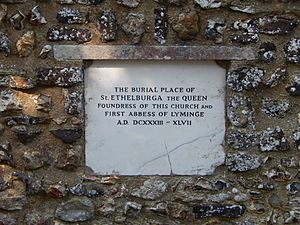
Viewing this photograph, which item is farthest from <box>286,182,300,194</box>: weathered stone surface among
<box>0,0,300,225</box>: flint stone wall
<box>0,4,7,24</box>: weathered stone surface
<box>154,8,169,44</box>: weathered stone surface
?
<box>0,4,7,24</box>: weathered stone surface

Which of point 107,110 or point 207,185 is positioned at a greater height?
point 107,110

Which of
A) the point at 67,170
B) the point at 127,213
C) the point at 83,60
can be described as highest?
the point at 83,60

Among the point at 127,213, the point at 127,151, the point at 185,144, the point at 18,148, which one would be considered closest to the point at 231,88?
the point at 185,144

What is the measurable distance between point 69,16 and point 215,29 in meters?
0.72

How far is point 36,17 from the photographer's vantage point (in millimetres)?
2910

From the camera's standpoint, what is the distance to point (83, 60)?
296 cm

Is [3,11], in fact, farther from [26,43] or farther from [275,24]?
[275,24]

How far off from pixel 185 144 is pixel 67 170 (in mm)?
611

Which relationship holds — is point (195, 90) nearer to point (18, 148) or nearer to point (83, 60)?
point (83, 60)

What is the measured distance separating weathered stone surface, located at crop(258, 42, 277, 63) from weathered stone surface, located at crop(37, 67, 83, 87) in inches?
35.5

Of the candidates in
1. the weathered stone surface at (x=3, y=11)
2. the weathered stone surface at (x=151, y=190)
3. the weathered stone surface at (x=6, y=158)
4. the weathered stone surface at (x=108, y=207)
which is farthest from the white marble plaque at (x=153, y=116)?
the weathered stone surface at (x=3, y=11)

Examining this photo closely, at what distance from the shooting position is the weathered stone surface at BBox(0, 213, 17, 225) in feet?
9.84

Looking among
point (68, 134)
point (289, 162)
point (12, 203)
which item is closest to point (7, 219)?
point (12, 203)

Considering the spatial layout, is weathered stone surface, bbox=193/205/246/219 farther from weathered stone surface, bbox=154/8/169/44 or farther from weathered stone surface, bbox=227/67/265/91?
weathered stone surface, bbox=154/8/169/44
